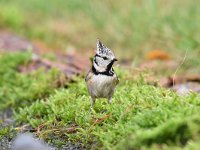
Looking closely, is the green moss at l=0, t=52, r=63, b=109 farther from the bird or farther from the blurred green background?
the blurred green background

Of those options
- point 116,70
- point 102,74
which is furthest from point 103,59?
point 116,70

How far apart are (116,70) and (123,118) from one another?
208 cm

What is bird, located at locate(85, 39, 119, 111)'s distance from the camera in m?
4.65

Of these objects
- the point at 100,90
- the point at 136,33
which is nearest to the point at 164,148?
the point at 100,90

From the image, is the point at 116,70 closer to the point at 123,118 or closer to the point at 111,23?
the point at 123,118

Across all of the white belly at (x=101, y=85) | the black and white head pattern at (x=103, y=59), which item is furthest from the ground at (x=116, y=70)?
the black and white head pattern at (x=103, y=59)

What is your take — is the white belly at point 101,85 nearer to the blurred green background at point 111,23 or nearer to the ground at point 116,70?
the ground at point 116,70

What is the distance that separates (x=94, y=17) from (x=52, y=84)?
3.28m

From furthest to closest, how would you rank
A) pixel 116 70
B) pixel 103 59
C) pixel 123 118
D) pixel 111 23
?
pixel 111 23 < pixel 116 70 < pixel 103 59 < pixel 123 118

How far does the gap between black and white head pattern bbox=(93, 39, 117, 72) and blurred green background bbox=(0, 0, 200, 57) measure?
3.08 m

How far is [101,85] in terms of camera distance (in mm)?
4688

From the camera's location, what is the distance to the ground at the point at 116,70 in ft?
13.1

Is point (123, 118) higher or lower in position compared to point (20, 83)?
lower

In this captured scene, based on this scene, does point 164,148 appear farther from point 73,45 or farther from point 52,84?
point 73,45
